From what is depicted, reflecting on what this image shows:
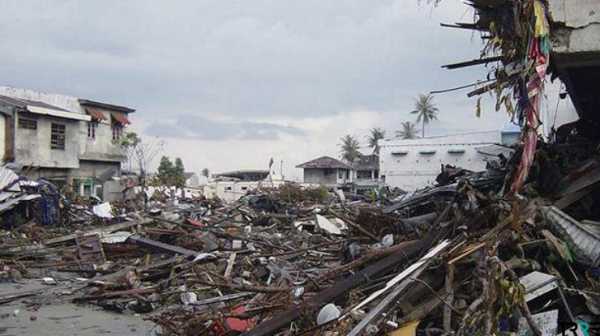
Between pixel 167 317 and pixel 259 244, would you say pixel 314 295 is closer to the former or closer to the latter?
pixel 167 317

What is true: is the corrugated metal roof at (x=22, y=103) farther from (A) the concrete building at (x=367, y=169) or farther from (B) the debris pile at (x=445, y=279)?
(A) the concrete building at (x=367, y=169)

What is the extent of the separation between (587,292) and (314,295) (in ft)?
9.77

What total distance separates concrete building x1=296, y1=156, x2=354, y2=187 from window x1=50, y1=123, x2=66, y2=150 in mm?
29026

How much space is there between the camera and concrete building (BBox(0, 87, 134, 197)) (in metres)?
28.0

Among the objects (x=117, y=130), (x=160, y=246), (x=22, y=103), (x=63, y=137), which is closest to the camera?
(x=160, y=246)

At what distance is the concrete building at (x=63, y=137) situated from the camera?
28047 millimetres

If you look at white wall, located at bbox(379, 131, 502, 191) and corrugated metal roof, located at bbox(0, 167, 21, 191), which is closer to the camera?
corrugated metal roof, located at bbox(0, 167, 21, 191)

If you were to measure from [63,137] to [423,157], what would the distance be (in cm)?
2914

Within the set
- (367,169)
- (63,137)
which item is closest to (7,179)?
(63,137)

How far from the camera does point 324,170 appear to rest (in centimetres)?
5669

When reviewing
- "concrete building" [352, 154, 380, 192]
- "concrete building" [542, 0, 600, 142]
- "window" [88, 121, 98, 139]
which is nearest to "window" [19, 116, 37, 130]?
"window" [88, 121, 98, 139]

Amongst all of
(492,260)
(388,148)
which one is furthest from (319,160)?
(492,260)

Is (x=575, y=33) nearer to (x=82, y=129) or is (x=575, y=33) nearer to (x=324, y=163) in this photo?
(x=82, y=129)

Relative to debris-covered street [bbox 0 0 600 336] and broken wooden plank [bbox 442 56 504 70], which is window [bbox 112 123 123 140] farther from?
broken wooden plank [bbox 442 56 504 70]
